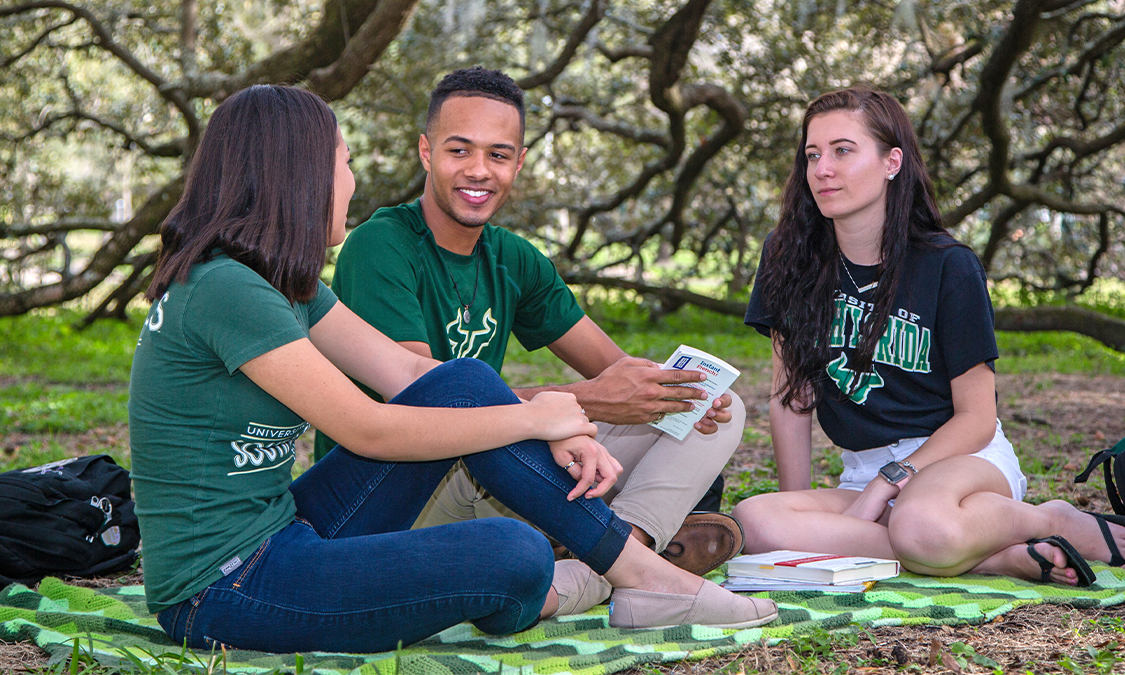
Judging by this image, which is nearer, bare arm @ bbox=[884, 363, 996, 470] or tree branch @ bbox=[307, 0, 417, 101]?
bare arm @ bbox=[884, 363, 996, 470]

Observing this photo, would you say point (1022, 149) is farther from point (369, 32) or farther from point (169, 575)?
point (169, 575)

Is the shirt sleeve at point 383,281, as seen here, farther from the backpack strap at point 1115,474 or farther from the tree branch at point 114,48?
the tree branch at point 114,48

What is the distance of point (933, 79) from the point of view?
860cm

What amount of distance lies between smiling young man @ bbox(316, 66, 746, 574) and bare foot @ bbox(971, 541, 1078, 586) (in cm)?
77

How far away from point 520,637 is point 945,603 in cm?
114

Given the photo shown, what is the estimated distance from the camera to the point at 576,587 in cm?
252

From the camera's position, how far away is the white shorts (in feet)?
9.81

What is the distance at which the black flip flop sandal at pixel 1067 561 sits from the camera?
2.65 meters

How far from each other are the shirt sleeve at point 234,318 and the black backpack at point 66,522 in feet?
3.54

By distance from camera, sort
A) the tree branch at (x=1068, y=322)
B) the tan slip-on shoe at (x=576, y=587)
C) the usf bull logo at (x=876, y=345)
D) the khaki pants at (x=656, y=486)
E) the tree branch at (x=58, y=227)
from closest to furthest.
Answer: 1. the tan slip-on shoe at (x=576, y=587)
2. the khaki pants at (x=656, y=486)
3. the usf bull logo at (x=876, y=345)
4. the tree branch at (x=1068, y=322)
5. the tree branch at (x=58, y=227)

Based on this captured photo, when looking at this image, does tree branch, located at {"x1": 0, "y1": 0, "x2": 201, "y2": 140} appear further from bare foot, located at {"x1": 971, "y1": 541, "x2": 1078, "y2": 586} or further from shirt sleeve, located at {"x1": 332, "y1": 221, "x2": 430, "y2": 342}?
bare foot, located at {"x1": 971, "y1": 541, "x2": 1078, "y2": 586}

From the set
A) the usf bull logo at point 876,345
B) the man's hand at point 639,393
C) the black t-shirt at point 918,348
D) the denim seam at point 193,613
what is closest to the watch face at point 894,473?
the black t-shirt at point 918,348

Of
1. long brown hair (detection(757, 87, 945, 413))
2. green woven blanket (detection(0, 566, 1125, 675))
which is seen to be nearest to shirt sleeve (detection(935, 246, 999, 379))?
long brown hair (detection(757, 87, 945, 413))

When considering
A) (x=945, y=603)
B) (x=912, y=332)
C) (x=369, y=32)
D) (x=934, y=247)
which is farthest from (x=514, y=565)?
(x=369, y=32)
